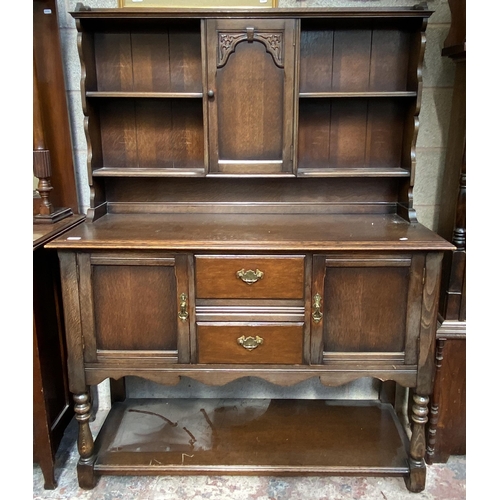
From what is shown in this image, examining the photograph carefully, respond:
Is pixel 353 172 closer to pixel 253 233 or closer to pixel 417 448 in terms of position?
pixel 253 233

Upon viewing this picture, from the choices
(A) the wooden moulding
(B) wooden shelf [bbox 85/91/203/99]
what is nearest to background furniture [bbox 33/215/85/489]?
(A) the wooden moulding

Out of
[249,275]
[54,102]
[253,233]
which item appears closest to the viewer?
[249,275]

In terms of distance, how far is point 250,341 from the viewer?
171 centimetres

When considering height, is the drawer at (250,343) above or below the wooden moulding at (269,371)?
above

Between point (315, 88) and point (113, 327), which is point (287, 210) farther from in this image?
point (113, 327)

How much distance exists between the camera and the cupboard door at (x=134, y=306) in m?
1.66

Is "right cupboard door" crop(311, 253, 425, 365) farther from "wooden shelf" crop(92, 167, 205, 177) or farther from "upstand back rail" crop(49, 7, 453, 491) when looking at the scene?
"wooden shelf" crop(92, 167, 205, 177)

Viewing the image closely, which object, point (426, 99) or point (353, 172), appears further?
point (426, 99)

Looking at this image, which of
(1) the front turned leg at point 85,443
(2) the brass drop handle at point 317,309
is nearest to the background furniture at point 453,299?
(2) the brass drop handle at point 317,309

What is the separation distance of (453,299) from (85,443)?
5.13 ft

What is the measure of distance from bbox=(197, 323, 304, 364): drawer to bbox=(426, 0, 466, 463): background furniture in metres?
0.62

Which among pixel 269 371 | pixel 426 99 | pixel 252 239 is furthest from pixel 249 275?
pixel 426 99

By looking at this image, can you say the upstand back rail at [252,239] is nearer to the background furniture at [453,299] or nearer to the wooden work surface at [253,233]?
the wooden work surface at [253,233]

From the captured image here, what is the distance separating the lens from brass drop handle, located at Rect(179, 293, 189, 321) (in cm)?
167
